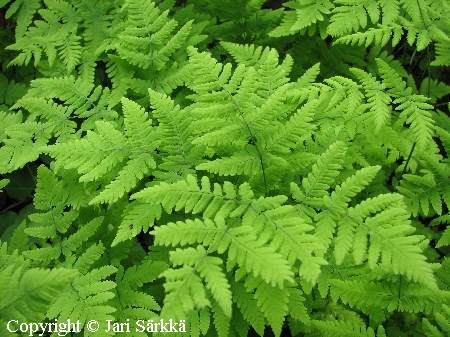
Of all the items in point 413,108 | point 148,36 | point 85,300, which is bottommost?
point 85,300

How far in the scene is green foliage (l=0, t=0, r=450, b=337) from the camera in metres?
1.63

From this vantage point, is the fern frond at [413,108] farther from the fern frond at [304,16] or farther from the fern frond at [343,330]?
the fern frond at [343,330]

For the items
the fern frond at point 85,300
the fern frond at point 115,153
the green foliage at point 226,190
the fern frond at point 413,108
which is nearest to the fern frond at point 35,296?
the green foliage at point 226,190

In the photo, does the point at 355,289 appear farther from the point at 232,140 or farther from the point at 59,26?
the point at 59,26

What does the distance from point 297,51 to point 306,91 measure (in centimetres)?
117

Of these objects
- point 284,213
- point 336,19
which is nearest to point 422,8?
point 336,19

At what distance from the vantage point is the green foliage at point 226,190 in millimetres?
1629

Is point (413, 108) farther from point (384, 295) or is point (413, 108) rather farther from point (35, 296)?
point (35, 296)

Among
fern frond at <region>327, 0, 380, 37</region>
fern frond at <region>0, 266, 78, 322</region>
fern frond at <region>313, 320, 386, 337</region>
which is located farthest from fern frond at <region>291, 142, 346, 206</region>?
fern frond at <region>0, 266, 78, 322</region>

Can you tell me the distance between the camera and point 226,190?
6.03ft

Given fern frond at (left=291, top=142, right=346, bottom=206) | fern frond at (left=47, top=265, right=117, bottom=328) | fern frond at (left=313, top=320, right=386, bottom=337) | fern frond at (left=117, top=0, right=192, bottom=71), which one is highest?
fern frond at (left=117, top=0, right=192, bottom=71)

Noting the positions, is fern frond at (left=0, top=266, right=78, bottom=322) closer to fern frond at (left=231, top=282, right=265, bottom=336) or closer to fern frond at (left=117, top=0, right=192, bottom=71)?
fern frond at (left=231, top=282, right=265, bottom=336)

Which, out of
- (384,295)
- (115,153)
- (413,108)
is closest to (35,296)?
(115,153)

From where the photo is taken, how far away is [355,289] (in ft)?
6.44
